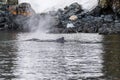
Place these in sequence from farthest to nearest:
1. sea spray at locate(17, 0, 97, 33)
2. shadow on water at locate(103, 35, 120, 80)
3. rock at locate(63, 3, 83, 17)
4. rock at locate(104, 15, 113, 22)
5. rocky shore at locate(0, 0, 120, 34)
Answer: rock at locate(63, 3, 83, 17) → sea spray at locate(17, 0, 97, 33) → rock at locate(104, 15, 113, 22) → rocky shore at locate(0, 0, 120, 34) → shadow on water at locate(103, 35, 120, 80)

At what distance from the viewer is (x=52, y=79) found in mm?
29859

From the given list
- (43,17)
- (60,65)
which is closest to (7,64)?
(60,65)

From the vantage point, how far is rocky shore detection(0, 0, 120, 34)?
9294 cm

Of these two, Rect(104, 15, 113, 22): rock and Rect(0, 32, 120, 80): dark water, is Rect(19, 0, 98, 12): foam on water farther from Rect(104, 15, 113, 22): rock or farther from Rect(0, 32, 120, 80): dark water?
Rect(0, 32, 120, 80): dark water

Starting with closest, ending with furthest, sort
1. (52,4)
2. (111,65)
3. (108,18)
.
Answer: (111,65) → (108,18) → (52,4)

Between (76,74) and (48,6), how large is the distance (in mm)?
89870

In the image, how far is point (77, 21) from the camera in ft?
331

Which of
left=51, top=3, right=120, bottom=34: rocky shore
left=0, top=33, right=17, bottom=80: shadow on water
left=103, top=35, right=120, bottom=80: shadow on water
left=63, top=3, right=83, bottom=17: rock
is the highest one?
left=63, top=3, right=83, bottom=17: rock

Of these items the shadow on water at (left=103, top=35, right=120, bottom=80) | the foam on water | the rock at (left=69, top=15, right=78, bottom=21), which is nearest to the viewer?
the shadow on water at (left=103, top=35, right=120, bottom=80)

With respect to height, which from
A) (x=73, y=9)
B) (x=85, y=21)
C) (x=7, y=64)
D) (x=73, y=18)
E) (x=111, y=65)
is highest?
(x=73, y=9)

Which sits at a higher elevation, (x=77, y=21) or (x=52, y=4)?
(x=52, y=4)

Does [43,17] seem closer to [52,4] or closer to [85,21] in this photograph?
[52,4]

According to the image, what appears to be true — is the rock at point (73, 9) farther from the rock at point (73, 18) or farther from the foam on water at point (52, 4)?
the foam on water at point (52, 4)

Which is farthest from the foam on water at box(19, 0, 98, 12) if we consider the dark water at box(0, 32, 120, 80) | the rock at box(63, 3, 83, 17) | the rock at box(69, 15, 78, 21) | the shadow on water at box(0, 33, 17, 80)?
the shadow on water at box(0, 33, 17, 80)
